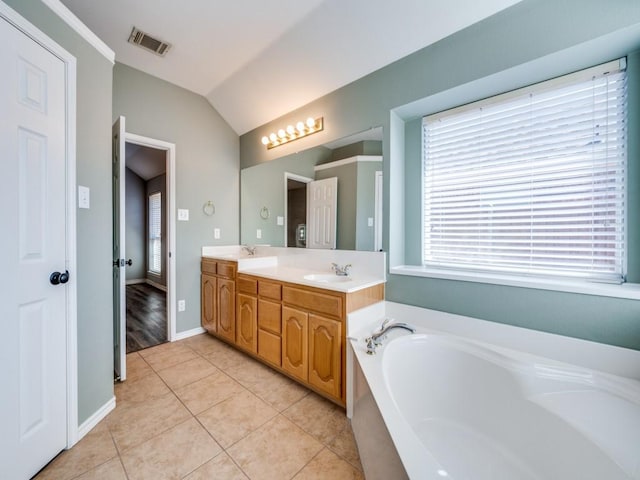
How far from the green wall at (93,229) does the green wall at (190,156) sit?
1.00 m

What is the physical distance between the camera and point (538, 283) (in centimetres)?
144

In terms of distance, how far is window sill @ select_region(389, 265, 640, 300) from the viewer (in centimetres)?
126

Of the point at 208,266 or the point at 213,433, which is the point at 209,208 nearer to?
the point at 208,266

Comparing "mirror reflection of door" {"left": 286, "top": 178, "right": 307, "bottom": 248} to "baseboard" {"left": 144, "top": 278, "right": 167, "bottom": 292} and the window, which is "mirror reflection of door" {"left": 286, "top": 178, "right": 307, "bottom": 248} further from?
the window

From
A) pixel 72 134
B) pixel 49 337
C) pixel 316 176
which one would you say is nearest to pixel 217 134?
pixel 316 176

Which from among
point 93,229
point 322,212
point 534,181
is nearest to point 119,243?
point 93,229

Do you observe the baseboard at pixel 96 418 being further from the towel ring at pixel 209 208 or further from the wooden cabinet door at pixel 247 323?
the towel ring at pixel 209 208

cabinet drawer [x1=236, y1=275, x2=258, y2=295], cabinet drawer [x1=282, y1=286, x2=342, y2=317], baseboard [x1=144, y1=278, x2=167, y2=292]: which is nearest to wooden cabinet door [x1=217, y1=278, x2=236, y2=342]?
cabinet drawer [x1=236, y1=275, x2=258, y2=295]

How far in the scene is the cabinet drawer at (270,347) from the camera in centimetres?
206

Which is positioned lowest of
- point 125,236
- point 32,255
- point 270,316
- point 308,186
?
point 270,316

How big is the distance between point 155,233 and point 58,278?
15.6 ft

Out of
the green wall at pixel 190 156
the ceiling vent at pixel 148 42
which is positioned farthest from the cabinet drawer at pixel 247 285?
the ceiling vent at pixel 148 42

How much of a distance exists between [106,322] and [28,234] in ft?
2.38

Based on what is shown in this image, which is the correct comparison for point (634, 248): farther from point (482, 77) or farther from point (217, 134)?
point (217, 134)
